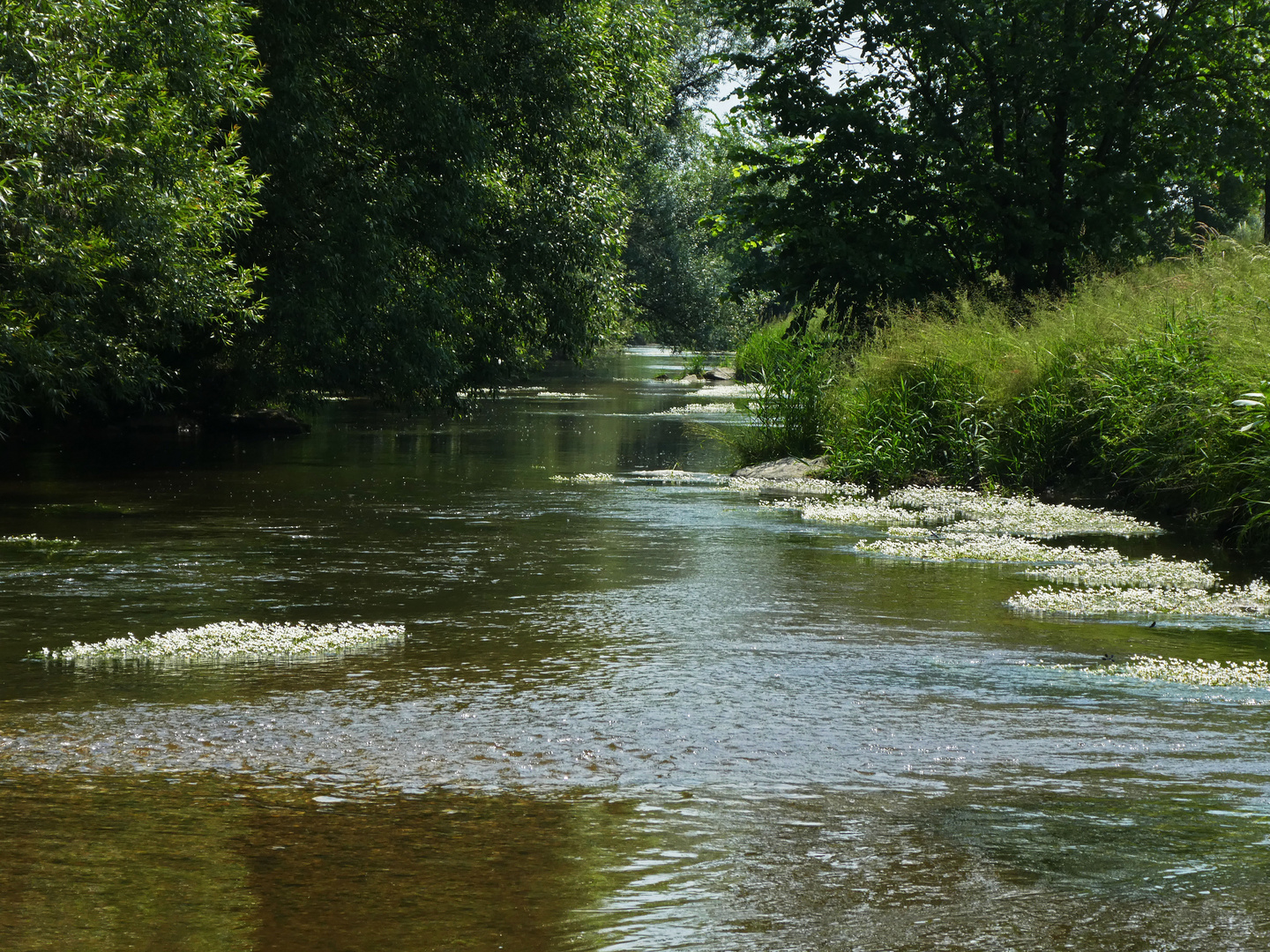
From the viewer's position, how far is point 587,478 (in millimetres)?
20266

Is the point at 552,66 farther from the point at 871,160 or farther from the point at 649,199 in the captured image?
the point at 649,199

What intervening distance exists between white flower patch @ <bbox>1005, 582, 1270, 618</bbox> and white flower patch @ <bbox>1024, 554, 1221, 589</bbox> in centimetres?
29

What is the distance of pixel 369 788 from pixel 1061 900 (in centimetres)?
293

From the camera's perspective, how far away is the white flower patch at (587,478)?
20031mm

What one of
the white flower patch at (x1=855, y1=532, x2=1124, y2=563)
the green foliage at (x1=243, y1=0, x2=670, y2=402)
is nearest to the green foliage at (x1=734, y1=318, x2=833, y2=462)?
the green foliage at (x1=243, y1=0, x2=670, y2=402)

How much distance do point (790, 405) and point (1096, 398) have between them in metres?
5.96

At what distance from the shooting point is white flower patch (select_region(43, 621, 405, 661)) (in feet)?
28.1

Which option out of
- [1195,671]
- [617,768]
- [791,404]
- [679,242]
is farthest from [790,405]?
[679,242]

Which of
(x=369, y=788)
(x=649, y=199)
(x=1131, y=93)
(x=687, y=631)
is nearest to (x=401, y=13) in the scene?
(x=1131, y=93)

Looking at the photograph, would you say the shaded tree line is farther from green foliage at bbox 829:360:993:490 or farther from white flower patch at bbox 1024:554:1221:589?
white flower patch at bbox 1024:554:1221:589

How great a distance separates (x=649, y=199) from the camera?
168ft

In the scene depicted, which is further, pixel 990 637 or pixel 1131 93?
pixel 1131 93

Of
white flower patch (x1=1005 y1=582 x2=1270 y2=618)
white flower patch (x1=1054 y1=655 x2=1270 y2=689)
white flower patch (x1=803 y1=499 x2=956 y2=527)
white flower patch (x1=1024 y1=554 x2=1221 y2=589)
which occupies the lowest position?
white flower patch (x1=1054 y1=655 x2=1270 y2=689)

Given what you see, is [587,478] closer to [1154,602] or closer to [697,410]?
[1154,602]
